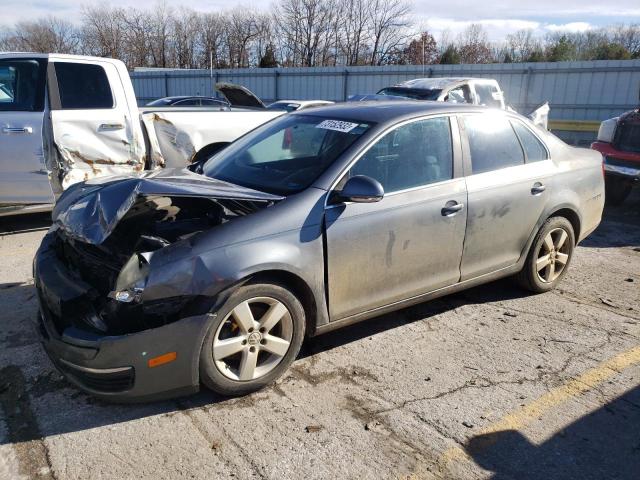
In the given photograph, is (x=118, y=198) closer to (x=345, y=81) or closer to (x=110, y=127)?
(x=110, y=127)

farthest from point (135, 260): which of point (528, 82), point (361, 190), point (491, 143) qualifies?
point (528, 82)

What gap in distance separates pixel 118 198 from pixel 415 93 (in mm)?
8470

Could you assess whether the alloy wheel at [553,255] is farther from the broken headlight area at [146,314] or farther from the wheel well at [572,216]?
the broken headlight area at [146,314]

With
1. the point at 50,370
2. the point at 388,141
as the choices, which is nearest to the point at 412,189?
the point at 388,141

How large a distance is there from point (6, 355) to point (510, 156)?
3967mm

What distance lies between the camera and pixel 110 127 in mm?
6422

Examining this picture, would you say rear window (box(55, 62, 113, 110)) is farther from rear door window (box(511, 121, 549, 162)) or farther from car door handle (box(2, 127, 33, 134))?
rear door window (box(511, 121, 549, 162))

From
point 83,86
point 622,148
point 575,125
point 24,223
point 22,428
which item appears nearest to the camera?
point 22,428

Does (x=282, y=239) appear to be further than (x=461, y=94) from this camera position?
No

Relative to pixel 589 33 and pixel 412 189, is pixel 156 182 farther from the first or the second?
pixel 589 33

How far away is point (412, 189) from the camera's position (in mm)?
3723

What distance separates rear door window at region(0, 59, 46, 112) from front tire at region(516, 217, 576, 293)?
17.7ft

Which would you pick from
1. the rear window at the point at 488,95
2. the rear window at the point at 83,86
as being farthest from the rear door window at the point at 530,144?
the rear window at the point at 488,95

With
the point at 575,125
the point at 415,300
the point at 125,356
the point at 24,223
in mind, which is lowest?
the point at 24,223
